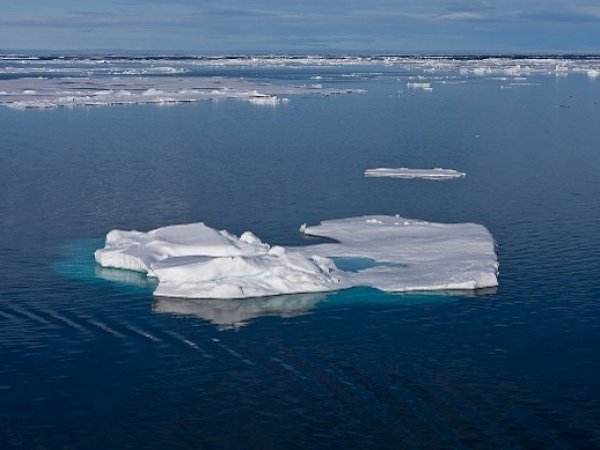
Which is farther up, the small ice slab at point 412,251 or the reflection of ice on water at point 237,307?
the small ice slab at point 412,251

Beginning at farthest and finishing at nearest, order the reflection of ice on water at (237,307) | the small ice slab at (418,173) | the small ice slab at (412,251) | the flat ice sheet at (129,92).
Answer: the flat ice sheet at (129,92)
the small ice slab at (418,173)
the small ice slab at (412,251)
the reflection of ice on water at (237,307)

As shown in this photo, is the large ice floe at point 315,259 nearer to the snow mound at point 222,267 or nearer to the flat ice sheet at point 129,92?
the snow mound at point 222,267

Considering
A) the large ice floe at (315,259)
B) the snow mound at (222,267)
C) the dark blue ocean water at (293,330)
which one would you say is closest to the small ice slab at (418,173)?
the dark blue ocean water at (293,330)

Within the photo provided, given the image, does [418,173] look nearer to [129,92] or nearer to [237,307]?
[237,307]

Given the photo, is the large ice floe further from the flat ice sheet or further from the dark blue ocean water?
the flat ice sheet

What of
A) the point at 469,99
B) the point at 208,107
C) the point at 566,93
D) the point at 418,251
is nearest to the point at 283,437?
the point at 418,251

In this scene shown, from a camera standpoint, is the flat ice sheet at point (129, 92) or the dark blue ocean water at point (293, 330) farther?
the flat ice sheet at point (129, 92)
